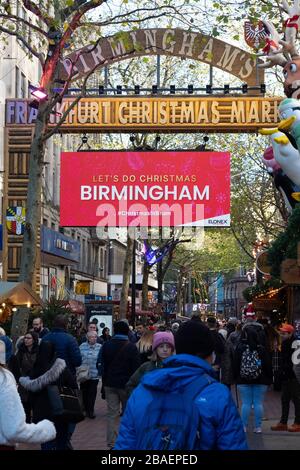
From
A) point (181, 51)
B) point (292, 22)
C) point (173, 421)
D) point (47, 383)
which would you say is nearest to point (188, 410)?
point (173, 421)

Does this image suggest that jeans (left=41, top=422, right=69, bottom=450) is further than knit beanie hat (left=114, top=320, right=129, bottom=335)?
No

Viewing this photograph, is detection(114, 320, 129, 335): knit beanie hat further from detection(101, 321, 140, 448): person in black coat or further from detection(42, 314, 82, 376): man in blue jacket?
detection(42, 314, 82, 376): man in blue jacket

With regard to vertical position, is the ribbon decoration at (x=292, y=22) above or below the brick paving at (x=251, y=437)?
above

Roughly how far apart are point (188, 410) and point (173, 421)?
3.5 inches

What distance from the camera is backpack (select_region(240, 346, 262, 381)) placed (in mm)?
12500

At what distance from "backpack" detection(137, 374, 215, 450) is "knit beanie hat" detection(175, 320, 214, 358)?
1.09 feet

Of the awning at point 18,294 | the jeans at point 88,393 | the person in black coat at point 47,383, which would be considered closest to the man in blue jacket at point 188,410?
the person in black coat at point 47,383

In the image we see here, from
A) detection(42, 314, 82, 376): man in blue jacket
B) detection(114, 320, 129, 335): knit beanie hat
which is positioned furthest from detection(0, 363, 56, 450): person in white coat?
Answer: detection(114, 320, 129, 335): knit beanie hat

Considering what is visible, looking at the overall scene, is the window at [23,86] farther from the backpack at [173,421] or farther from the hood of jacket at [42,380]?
the backpack at [173,421]

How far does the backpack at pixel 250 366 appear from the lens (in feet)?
41.0

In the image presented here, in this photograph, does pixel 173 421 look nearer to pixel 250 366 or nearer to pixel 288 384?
pixel 250 366

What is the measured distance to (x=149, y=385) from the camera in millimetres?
4410

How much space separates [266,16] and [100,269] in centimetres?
5037
